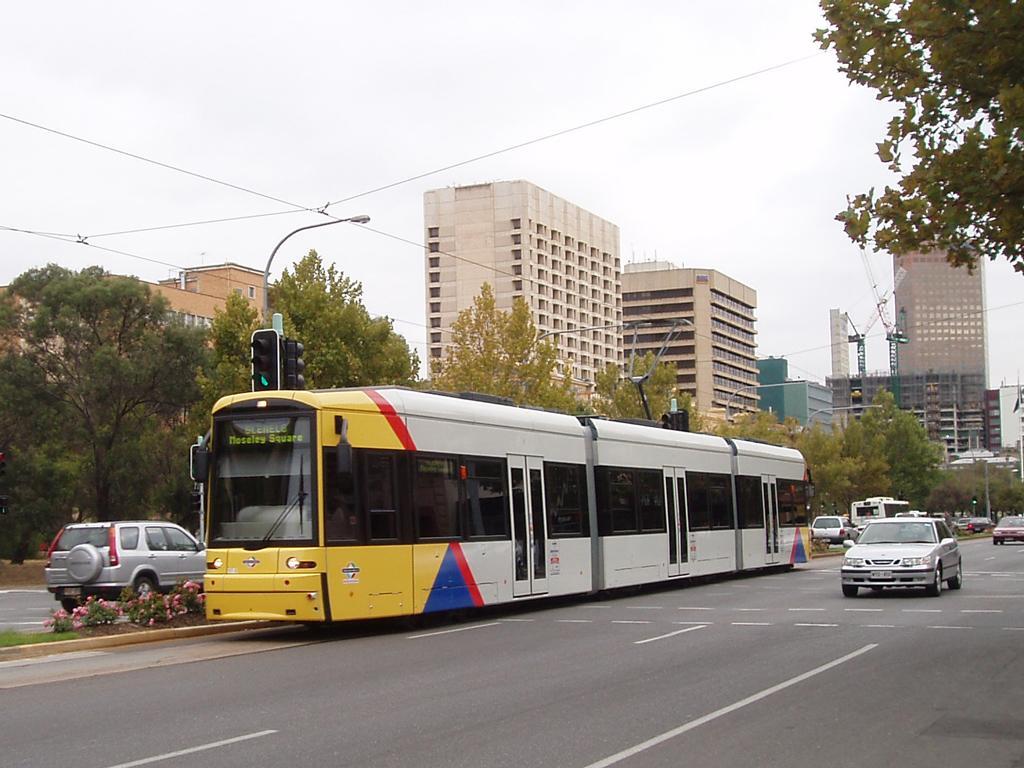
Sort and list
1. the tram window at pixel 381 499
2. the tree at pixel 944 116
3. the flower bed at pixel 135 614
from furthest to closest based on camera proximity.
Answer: the tram window at pixel 381 499
the flower bed at pixel 135 614
the tree at pixel 944 116

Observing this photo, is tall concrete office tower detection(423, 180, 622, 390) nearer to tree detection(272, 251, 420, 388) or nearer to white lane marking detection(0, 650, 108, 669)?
tree detection(272, 251, 420, 388)

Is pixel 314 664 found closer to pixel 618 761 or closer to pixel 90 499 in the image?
pixel 618 761

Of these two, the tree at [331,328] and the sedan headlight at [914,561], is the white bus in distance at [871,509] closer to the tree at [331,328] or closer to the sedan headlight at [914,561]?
the tree at [331,328]

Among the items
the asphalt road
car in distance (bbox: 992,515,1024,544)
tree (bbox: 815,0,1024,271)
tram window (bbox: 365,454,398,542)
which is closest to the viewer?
the asphalt road

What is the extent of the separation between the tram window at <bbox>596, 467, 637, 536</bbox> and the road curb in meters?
7.21

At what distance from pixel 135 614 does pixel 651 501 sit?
1159 centimetres

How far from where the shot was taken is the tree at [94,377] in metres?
48.7

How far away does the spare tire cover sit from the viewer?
2247cm

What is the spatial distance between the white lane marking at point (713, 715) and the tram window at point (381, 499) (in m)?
6.62

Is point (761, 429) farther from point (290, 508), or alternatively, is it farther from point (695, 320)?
point (695, 320)

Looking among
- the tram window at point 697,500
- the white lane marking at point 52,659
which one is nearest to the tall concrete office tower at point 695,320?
the tram window at point 697,500

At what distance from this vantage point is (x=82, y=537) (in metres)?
24.8

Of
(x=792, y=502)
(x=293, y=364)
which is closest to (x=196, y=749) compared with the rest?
(x=293, y=364)

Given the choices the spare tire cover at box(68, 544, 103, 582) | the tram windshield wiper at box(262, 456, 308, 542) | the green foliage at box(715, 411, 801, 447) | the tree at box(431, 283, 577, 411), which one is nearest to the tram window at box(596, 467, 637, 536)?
the tram windshield wiper at box(262, 456, 308, 542)
